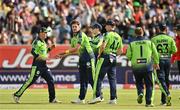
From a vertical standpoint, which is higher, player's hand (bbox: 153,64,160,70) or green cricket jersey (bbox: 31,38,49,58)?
green cricket jersey (bbox: 31,38,49,58)

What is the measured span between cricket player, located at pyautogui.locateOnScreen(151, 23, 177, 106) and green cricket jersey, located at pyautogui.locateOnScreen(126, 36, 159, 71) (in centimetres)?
83

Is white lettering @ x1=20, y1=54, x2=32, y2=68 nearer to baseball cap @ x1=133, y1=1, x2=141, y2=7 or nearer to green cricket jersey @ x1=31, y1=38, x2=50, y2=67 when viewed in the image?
baseball cap @ x1=133, y1=1, x2=141, y2=7

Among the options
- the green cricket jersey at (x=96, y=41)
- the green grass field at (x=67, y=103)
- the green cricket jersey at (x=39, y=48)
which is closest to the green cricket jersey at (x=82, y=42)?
the green cricket jersey at (x=96, y=41)

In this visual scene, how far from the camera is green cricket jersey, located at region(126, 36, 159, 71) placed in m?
22.3

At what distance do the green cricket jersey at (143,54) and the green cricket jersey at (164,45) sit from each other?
0.81 m

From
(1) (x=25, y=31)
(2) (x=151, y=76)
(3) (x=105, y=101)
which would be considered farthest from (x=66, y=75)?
(2) (x=151, y=76)

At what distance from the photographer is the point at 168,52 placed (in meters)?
23.3

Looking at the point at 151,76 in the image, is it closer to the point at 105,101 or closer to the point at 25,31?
the point at 105,101

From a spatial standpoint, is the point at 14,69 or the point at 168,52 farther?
the point at 14,69

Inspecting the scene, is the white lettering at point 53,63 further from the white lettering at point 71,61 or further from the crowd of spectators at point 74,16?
the crowd of spectators at point 74,16

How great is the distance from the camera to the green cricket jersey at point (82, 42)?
76.1ft

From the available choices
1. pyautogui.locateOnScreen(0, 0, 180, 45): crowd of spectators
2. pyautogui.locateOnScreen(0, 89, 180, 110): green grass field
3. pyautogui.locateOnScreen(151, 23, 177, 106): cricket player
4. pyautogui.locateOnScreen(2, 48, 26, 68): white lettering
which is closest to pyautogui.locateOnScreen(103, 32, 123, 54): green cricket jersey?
pyautogui.locateOnScreen(151, 23, 177, 106): cricket player

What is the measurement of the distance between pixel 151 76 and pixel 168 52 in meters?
1.30

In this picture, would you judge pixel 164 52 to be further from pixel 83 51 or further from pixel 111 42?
pixel 83 51
